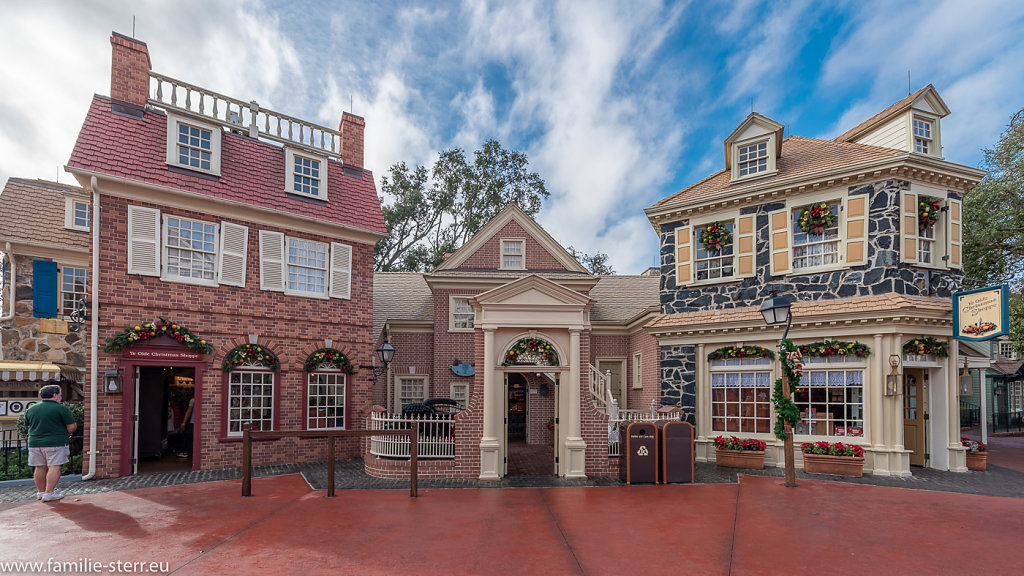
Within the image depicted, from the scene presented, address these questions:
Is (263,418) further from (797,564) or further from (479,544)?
(797,564)

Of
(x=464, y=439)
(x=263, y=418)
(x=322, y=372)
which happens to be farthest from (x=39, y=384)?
(x=464, y=439)

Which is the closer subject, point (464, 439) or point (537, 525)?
point (537, 525)

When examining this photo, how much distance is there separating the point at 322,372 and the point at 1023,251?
21483 millimetres

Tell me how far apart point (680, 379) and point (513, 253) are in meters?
7.01

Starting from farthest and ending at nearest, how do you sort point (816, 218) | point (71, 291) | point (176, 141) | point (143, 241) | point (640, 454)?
point (71, 291)
point (816, 218)
point (176, 141)
point (143, 241)
point (640, 454)

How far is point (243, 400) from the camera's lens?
12484 millimetres

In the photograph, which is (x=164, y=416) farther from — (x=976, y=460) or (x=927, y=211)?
(x=976, y=460)

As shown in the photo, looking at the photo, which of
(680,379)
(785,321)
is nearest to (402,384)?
(680,379)

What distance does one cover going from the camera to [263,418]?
12.7m

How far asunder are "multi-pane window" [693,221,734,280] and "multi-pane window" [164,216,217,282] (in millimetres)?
12649

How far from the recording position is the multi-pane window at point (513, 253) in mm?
17938

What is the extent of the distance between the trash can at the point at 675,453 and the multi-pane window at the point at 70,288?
53.0 ft

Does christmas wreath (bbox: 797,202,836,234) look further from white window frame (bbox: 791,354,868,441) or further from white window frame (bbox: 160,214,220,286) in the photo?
white window frame (bbox: 160,214,220,286)

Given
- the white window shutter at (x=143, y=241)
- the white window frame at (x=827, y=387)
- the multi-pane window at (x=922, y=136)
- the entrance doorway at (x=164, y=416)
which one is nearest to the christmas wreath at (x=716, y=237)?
the white window frame at (x=827, y=387)
